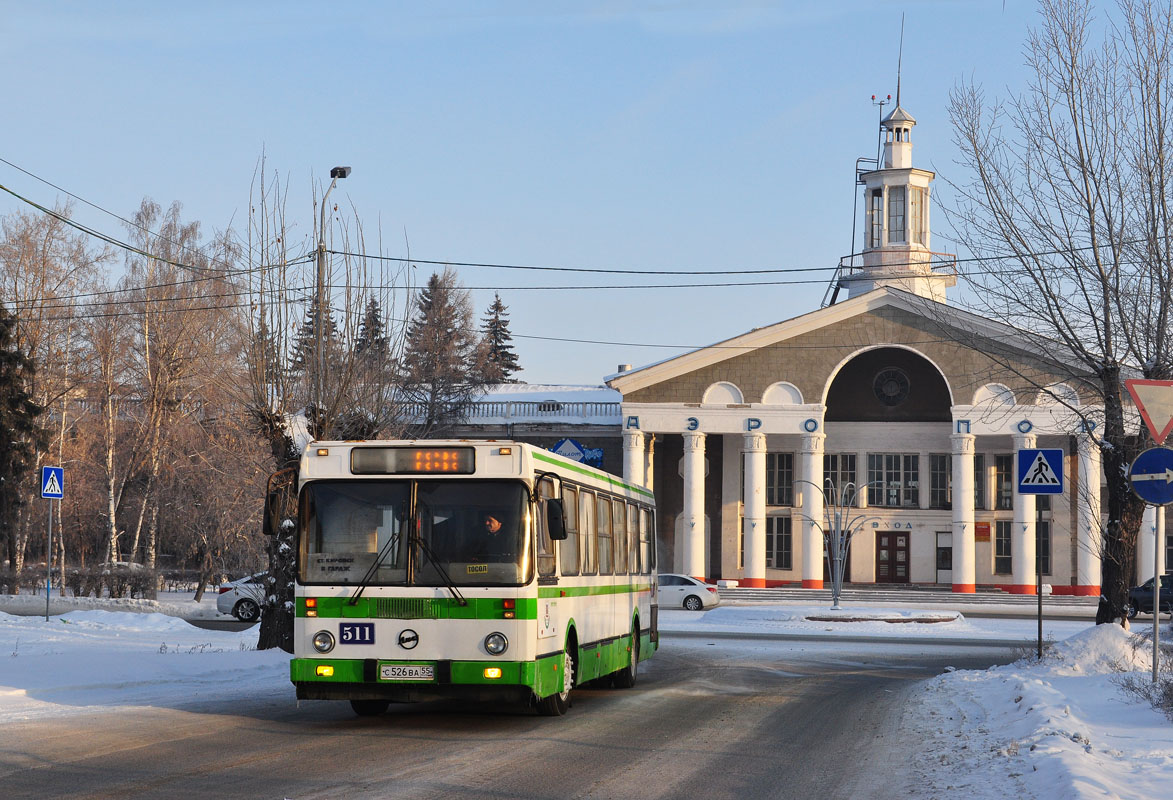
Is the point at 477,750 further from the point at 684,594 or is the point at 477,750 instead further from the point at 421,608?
the point at 684,594

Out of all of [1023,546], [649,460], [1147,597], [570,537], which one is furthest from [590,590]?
[1023,546]

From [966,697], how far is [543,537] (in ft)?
20.3

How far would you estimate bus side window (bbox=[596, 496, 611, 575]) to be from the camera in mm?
15527

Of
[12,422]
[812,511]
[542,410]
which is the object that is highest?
[542,410]

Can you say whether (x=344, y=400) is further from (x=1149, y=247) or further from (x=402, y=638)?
(x=1149, y=247)

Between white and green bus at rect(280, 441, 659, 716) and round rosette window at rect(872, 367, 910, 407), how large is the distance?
42205 millimetres

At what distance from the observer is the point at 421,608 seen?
39.6 ft

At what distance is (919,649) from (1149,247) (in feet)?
40.9

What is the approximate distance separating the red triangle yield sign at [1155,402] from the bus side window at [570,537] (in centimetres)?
564

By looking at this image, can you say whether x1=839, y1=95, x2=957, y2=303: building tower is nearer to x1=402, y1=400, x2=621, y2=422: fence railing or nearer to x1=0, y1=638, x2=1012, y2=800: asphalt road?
x1=402, y1=400, x2=621, y2=422: fence railing

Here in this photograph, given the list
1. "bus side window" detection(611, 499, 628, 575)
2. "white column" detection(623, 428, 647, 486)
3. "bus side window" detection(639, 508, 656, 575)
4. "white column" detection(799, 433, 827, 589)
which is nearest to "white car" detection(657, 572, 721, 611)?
"white column" detection(799, 433, 827, 589)

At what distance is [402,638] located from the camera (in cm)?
1206

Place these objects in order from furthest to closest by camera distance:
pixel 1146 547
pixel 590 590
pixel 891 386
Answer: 1. pixel 891 386
2. pixel 1146 547
3. pixel 590 590

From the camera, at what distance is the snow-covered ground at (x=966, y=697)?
30.7ft
